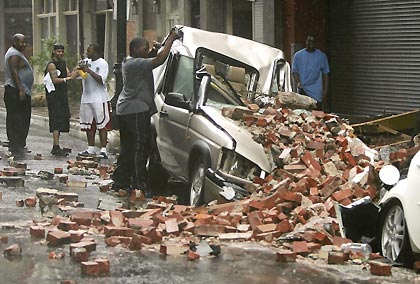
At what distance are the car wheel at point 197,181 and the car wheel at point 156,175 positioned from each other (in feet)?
6.02

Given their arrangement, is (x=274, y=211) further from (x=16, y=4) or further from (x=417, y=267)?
(x=16, y=4)

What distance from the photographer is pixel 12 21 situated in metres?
51.1

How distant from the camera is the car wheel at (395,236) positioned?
28.9 ft

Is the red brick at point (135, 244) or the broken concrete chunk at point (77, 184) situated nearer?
the red brick at point (135, 244)

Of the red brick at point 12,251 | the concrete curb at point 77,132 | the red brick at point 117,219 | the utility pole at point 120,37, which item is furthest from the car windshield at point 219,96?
the utility pole at point 120,37

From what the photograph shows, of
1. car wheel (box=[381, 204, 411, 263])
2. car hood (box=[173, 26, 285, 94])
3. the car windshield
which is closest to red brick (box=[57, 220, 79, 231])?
car wheel (box=[381, 204, 411, 263])

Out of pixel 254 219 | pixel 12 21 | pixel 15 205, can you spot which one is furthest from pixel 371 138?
pixel 12 21

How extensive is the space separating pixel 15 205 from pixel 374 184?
13.1 feet

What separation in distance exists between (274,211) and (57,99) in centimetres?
860

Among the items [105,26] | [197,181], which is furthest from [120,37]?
[105,26]

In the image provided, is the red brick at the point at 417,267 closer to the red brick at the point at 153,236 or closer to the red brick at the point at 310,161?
the red brick at the point at 153,236

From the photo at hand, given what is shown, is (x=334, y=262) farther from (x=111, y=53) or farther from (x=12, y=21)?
(x=12, y=21)

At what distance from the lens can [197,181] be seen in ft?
39.7

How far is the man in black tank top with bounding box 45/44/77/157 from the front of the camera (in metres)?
18.2
